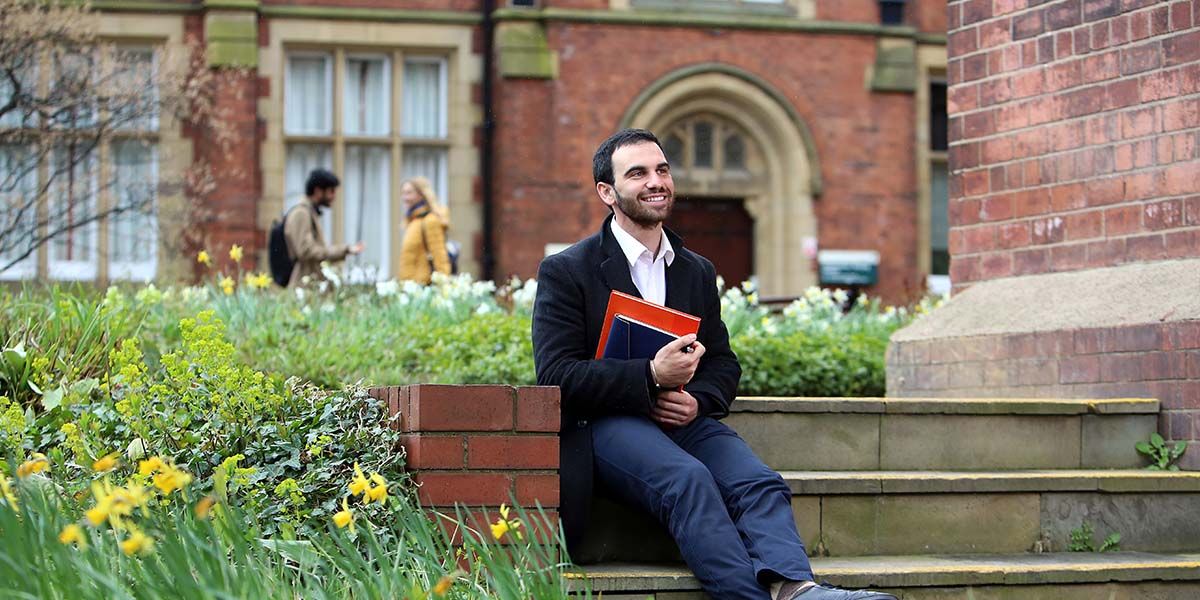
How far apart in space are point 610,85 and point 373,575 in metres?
15.2

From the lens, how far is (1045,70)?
7.88 metres

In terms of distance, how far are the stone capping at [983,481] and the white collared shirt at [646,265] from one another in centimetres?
80

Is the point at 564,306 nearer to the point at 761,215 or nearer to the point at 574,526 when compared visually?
the point at 574,526

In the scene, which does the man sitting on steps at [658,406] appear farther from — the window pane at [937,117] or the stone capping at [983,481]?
the window pane at [937,117]

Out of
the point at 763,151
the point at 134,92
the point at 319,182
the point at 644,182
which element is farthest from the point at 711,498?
the point at 763,151

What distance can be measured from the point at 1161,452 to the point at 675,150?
44.2 feet

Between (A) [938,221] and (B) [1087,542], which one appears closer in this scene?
(B) [1087,542]

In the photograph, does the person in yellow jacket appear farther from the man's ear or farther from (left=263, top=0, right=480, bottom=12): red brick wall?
the man's ear

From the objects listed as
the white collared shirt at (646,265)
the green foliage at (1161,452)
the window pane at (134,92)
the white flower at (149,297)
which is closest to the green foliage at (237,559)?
the white collared shirt at (646,265)

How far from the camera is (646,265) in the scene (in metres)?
5.67

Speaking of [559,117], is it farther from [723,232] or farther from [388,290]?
[388,290]

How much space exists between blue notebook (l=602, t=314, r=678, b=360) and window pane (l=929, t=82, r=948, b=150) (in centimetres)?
1585

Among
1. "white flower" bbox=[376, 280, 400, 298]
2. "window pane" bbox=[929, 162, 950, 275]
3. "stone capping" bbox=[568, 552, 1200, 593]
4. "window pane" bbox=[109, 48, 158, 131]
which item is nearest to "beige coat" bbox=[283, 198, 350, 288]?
"white flower" bbox=[376, 280, 400, 298]

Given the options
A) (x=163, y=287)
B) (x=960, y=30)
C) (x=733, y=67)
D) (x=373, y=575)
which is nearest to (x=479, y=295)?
(x=163, y=287)
